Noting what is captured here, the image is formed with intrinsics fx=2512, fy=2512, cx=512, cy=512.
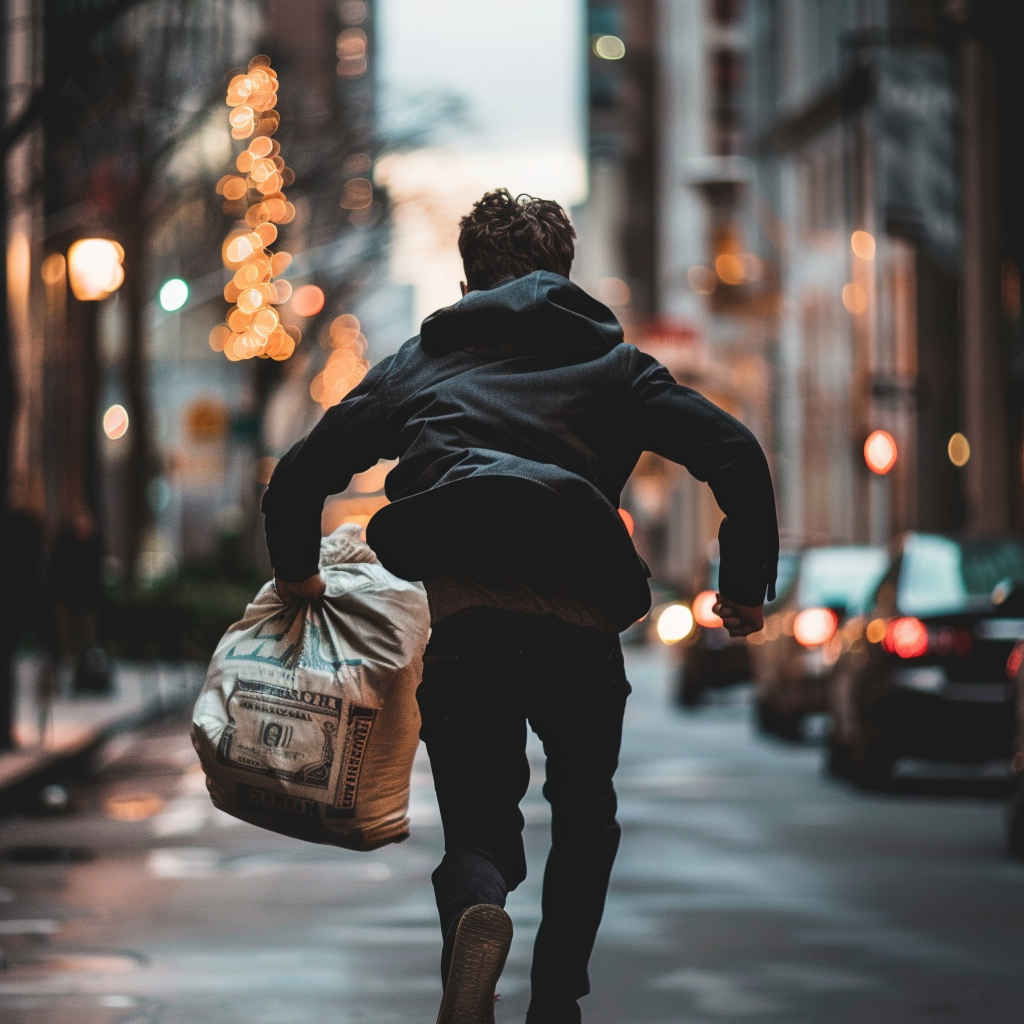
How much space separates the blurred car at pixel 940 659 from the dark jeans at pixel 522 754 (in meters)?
8.91

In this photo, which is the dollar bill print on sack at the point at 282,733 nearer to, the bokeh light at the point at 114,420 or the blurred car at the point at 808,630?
the blurred car at the point at 808,630

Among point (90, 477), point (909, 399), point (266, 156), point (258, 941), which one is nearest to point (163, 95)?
point (266, 156)

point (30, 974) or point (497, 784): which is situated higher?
point (497, 784)

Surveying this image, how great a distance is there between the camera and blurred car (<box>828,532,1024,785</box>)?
1400 centimetres

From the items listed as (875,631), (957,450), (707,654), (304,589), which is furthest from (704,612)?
(957,450)

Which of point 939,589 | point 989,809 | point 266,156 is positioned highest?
point 266,156

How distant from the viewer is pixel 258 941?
8.26 metres

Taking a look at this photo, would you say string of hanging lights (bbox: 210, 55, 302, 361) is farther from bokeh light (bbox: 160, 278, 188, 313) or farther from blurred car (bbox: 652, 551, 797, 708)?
bokeh light (bbox: 160, 278, 188, 313)

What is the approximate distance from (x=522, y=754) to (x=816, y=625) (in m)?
14.2

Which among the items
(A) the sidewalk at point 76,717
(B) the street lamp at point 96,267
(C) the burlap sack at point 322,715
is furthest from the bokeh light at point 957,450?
(C) the burlap sack at point 322,715

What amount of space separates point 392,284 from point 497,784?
4332 cm

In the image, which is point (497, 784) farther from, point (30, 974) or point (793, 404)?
point (793, 404)

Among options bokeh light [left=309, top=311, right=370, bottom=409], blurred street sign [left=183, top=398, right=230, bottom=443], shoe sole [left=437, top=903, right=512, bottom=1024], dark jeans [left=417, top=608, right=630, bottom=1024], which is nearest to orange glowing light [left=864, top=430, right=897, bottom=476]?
blurred street sign [left=183, top=398, right=230, bottom=443]

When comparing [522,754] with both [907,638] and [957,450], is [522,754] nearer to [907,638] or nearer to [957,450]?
[907,638]
